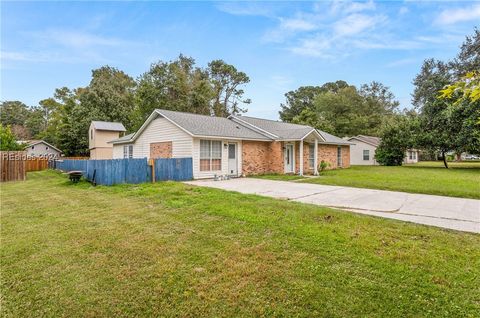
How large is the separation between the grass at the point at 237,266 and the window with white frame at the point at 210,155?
852 centimetres

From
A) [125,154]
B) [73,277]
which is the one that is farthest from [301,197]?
[125,154]

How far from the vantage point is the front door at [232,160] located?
16031mm

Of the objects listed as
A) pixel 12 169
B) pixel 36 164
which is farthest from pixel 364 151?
pixel 36 164

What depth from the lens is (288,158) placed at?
60.4ft

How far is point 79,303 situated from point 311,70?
19737mm

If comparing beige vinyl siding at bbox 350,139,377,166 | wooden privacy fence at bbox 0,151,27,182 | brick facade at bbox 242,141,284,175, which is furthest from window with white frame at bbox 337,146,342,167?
wooden privacy fence at bbox 0,151,27,182

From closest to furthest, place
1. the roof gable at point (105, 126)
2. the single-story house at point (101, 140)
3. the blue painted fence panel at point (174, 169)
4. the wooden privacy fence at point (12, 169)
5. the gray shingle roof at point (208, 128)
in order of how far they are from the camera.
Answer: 1. the blue painted fence panel at point (174, 169)
2. the gray shingle roof at point (208, 128)
3. the wooden privacy fence at point (12, 169)
4. the single-story house at point (101, 140)
5. the roof gable at point (105, 126)

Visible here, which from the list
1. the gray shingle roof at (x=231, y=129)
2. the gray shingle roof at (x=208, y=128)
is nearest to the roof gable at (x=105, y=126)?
the gray shingle roof at (x=231, y=129)

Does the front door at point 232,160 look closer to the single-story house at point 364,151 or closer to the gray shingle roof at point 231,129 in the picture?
the gray shingle roof at point 231,129

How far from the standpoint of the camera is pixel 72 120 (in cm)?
3584

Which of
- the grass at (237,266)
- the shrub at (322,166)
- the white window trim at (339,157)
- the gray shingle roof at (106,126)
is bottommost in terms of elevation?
the grass at (237,266)

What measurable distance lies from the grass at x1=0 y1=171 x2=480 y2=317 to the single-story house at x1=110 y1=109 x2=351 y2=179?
8.61m

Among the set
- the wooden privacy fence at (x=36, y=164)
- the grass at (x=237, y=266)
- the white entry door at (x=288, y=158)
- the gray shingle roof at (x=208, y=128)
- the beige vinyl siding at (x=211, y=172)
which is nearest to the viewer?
the grass at (x=237, y=266)

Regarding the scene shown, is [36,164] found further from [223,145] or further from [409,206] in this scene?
[409,206]
